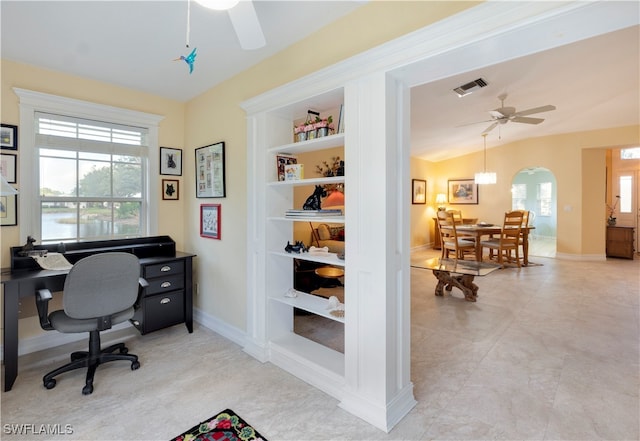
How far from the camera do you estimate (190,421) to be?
184 centimetres

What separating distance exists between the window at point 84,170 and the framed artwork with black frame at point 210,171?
1.77 ft

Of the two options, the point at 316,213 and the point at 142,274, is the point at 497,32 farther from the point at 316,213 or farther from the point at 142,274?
the point at 142,274

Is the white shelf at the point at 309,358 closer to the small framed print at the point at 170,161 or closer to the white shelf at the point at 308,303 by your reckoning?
the white shelf at the point at 308,303

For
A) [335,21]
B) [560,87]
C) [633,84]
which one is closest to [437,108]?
[560,87]

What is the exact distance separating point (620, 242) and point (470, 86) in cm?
623

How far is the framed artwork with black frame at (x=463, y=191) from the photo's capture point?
8242 mm

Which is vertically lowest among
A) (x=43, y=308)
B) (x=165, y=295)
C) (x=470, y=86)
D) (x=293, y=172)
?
(x=165, y=295)

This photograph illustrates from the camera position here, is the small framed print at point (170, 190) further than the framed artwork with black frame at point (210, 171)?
Yes

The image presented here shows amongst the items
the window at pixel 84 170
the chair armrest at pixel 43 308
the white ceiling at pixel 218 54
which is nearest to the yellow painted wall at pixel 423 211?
the white ceiling at pixel 218 54

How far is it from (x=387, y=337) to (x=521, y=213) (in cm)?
546

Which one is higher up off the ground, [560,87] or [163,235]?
[560,87]

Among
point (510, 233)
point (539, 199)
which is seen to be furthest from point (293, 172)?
point (539, 199)

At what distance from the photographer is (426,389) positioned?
7.06 ft

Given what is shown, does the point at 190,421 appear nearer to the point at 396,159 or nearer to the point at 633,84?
the point at 396,159
